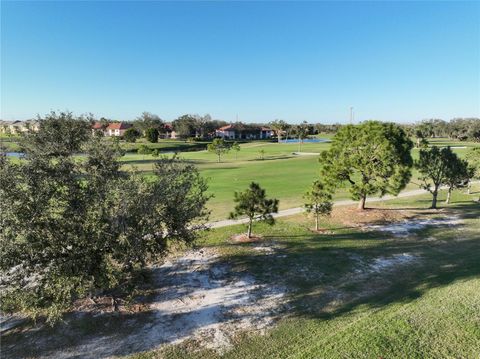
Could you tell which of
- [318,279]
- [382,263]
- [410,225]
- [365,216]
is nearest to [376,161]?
[365,216]

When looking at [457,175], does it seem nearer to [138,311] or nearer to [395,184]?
[395,184]

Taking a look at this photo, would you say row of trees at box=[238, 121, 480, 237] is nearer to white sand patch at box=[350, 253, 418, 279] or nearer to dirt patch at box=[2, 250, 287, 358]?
white sand patch at box=[350, 253, 418, 279]

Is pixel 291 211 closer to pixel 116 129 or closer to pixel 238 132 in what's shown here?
pixel 116 129

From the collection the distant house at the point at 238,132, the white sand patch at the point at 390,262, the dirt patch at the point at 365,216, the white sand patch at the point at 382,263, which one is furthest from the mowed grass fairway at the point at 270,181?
the distant house at the point at 238,132

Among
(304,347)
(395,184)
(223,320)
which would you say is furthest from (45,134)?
(395,184)

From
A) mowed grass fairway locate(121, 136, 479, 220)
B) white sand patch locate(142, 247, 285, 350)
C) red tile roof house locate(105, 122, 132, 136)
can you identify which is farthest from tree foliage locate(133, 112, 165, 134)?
white sand patch locate(142, 247, 285, 350)

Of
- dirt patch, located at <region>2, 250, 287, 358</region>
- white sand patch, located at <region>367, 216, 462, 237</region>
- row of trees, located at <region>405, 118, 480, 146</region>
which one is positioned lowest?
dirt patch, located at <region>2, 250, 287, 358</region>
